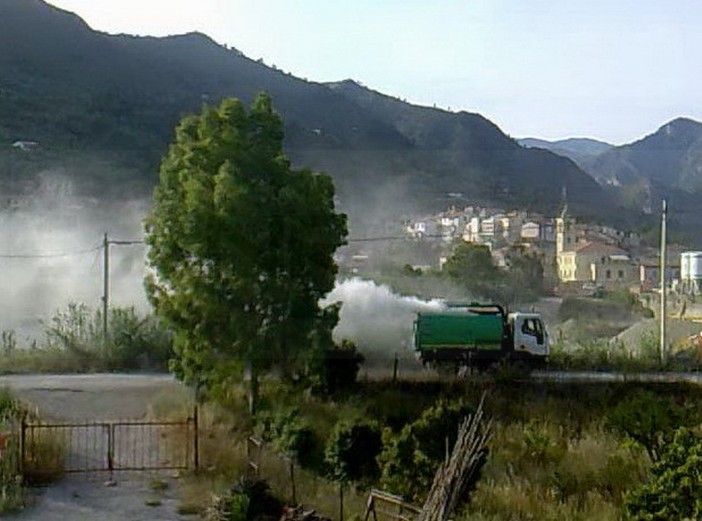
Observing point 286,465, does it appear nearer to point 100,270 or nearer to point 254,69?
point 100,270

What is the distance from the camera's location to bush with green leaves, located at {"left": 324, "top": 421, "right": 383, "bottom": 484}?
12.1 metres

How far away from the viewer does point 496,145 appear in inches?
3049

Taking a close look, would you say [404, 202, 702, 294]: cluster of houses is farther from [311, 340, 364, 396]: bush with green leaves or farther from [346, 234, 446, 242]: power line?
[311, 340, 364, 396]: bush with green leaves

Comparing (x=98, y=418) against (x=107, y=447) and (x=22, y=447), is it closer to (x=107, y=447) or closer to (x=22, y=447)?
(x=107, y=447)

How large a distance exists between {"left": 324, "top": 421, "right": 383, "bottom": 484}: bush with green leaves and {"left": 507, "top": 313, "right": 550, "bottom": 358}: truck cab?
38.7 ft

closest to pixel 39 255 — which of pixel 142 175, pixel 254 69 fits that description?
pixel 142 175

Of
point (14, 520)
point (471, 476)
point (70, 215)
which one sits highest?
point (70, 215)

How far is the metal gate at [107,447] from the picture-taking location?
13.4 meters

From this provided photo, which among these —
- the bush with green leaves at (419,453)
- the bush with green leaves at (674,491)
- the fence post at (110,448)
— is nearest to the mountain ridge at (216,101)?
the fence post at (110,448)

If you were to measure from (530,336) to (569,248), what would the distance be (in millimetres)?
25246

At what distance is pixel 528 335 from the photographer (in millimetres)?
23750

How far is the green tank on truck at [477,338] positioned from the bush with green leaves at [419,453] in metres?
11.6

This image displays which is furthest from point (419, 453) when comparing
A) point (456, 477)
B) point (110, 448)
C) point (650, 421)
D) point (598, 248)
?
point (598, 248)

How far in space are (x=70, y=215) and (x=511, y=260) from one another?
19.1 meters
